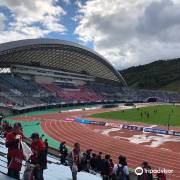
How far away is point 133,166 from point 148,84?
152m

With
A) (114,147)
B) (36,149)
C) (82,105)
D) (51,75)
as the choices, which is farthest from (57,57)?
(36,149)

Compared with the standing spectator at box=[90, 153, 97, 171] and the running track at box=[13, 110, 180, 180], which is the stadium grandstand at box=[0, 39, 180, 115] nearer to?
the running track at box=[13, 110, 180, 180]

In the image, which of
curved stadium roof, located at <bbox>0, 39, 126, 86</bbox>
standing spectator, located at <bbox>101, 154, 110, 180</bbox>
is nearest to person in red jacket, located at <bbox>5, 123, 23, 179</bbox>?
standing spectator, located at <bbox>101, 154, 110, 180</bbox>

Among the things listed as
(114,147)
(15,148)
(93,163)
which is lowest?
(114,147)

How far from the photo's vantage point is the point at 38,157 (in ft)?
25.6

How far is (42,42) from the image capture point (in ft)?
260

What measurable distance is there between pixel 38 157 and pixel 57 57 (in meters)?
84.7

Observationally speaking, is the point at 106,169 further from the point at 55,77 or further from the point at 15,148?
the point at 55,77

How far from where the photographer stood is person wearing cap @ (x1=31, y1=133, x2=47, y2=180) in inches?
300

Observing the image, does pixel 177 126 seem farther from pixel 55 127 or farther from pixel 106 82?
pixel 106 82

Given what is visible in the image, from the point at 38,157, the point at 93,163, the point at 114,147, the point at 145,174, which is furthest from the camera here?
the point at 114,147

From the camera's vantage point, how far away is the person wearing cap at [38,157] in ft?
25.0

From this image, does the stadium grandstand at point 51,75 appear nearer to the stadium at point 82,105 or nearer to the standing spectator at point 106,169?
the stadium at point 82,105

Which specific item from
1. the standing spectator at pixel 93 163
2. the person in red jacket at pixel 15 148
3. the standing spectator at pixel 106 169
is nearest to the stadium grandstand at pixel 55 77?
the standing spectator at pixel 93 163
